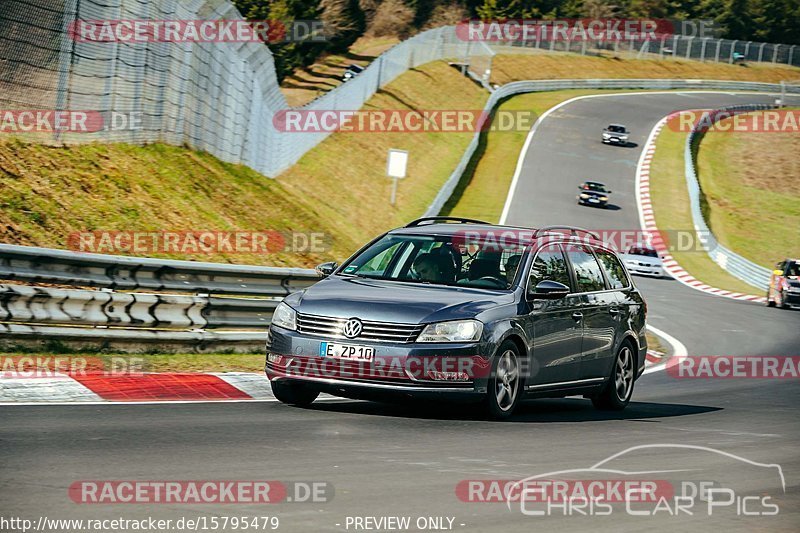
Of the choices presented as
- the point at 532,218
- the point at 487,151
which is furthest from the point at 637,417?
the point at 487,151

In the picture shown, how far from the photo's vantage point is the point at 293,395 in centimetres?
1054

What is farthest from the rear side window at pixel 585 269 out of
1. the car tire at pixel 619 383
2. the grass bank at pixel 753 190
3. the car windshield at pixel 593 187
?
the car windshield at pixel 593 187

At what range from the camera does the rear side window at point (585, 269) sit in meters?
11.7

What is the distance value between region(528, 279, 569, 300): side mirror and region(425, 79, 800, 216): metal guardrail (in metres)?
32.4

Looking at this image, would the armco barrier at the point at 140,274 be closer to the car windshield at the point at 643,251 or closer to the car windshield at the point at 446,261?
the car windshield at the point at 446,261

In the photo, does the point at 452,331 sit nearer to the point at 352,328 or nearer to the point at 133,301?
the point at 352,328

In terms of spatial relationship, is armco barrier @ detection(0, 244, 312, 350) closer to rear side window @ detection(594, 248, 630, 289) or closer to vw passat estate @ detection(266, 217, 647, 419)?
vw passat estate @ detection(266, 217, 647, 419)

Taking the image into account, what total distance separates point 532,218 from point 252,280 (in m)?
34.6

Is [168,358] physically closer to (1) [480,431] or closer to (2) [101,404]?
(2) [101,404]

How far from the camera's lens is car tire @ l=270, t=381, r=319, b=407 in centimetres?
1045

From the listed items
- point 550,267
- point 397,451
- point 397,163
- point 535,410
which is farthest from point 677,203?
point 397,451

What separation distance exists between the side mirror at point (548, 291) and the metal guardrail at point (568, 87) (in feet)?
106

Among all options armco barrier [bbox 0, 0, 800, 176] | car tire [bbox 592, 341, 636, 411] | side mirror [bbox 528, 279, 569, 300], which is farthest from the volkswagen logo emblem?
armco barrier [bbox 0, 0, 800, 176]

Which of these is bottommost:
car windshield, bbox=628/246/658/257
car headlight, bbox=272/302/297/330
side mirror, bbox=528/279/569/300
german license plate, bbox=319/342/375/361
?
german license plate, bbox=319/342/375/361
